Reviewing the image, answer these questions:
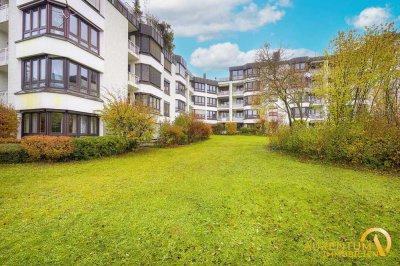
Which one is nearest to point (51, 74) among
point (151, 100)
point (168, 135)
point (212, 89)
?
point (168, 135)

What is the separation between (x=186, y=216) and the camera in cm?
508

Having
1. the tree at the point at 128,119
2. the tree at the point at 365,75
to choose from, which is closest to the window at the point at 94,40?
the tree at the point at 128,119

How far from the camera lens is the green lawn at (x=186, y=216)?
3695 millimetres

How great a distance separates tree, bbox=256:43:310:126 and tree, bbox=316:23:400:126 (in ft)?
17.3

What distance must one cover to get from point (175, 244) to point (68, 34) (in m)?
16.6

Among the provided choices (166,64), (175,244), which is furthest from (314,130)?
(166,64)

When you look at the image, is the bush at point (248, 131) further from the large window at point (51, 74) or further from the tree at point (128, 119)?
the large window at point (51, 74)

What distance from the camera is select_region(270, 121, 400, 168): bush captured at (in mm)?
10058

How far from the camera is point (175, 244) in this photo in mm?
3977

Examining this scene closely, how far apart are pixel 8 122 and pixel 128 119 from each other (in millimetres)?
7320

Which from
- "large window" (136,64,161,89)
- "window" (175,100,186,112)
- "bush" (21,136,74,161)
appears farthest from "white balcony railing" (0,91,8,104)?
"window" (175,100,186,112)

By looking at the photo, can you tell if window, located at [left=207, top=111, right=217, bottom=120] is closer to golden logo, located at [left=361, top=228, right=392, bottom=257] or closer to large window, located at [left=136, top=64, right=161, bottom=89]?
large window, located at [left=136, top=64, right=161, bottom=89]

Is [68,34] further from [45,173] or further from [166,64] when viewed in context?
[166,64]

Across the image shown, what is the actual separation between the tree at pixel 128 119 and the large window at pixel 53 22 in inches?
217
